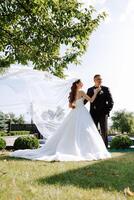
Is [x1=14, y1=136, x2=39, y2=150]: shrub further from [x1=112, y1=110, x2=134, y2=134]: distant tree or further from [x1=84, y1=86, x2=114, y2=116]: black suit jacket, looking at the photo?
[x1=112, y1=110, x2=134, y2=134]: distant tree

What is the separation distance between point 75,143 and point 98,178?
4.54 metres

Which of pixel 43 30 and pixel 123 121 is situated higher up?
pixel 123 121

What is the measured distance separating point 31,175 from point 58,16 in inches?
442

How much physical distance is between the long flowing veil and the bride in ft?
4.33

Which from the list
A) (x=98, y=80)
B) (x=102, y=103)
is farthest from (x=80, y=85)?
(x=102, y=103)

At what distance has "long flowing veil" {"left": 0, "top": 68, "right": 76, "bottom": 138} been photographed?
1366 centimetres

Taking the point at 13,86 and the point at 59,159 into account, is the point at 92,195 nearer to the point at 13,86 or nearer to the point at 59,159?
the point at 59,159

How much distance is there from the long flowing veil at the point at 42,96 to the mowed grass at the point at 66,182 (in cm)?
489

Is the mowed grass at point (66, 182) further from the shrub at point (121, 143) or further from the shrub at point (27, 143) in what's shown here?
the shrub at point (121, 143)

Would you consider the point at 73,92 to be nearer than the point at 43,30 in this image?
Yes

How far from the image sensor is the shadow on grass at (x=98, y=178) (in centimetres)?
670

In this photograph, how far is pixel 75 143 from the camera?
1194 centimetres

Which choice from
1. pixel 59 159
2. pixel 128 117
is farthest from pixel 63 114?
pixel 128 117

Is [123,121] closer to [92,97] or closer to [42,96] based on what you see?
[42,96]
